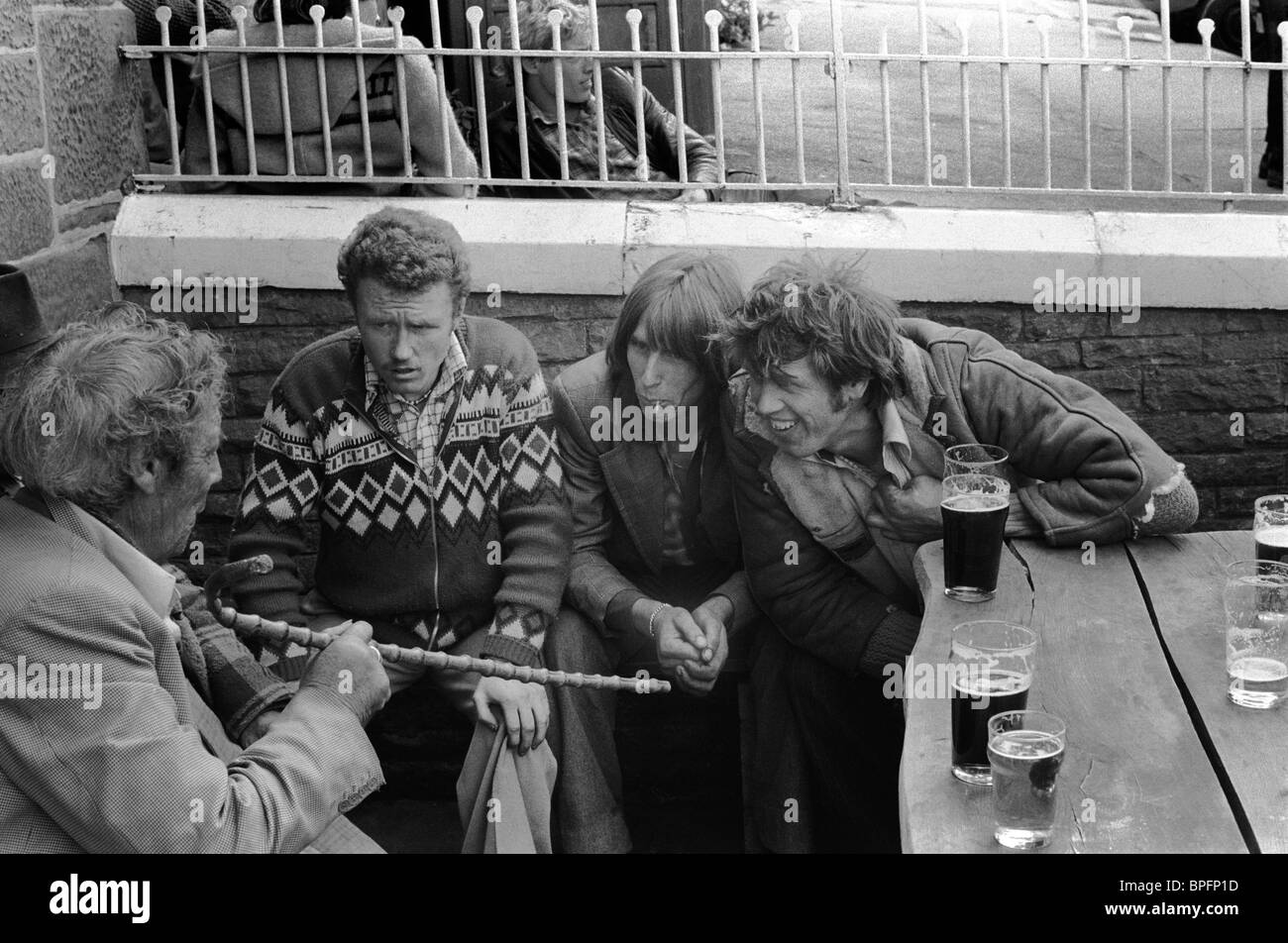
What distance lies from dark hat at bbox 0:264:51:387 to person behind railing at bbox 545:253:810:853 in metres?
1.08

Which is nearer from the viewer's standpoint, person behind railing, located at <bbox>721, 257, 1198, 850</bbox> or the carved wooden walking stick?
the carved wooden walking stick

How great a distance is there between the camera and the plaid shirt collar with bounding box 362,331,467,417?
10.2ft

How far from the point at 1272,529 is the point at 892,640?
2.44ft

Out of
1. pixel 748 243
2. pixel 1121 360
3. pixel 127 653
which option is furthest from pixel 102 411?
Answer: pixel 1121 360

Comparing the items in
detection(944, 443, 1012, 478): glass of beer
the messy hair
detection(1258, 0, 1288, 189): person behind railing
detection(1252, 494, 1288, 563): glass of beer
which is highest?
detection(1258, 0, 1288, 189): person behind railing

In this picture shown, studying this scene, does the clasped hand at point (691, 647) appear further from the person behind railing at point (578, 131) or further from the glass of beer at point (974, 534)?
the person behind railing at point (578, 131)

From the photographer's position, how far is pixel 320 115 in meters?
3.59

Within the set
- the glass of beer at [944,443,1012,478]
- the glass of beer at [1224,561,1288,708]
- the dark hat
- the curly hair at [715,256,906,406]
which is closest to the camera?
the glass of beer at [1224,561,1288,708]

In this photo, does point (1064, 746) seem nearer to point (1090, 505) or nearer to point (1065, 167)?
point (1090, 505)

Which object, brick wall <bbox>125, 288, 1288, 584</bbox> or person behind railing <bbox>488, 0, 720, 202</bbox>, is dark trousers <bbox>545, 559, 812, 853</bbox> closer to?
brick wall <bbox>125, 288, 1288, 584</bbox>

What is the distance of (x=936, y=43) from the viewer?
11.6 ft

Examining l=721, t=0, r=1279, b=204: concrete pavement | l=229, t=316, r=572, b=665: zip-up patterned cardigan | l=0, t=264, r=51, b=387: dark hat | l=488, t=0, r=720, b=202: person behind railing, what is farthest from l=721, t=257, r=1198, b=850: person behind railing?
l=0, t=264, r=51, b=387: dark hat

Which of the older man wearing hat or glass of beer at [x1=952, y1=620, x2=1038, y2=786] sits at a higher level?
the older man wearing hat

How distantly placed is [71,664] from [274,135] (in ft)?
6.08
